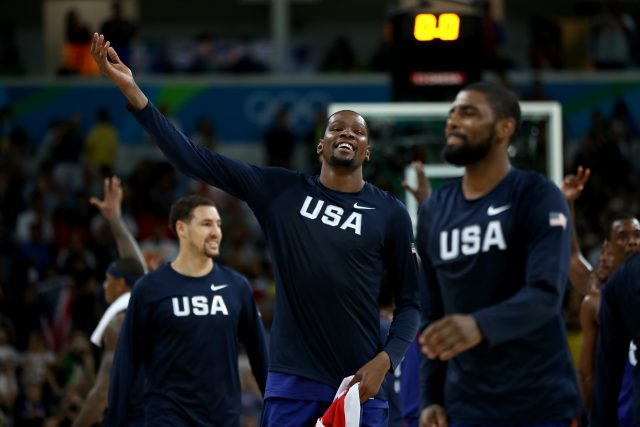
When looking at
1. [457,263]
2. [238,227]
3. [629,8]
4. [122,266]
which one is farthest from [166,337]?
[629,8]

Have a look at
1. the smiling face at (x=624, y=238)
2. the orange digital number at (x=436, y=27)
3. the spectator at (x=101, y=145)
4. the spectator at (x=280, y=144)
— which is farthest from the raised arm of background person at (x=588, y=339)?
the spectator at (x=101, y=145)

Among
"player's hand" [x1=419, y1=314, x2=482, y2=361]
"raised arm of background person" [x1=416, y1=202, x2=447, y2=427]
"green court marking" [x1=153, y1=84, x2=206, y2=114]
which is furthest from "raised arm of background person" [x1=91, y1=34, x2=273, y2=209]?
"green court marking" [x1=153, y1=84, x2=206, y2=114]

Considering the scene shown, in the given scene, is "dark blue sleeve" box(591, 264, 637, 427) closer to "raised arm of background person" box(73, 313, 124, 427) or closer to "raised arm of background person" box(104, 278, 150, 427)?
"raised arm of background person" box(104, 278, 150, 427)

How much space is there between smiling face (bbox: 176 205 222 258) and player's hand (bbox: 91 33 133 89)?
2.10m

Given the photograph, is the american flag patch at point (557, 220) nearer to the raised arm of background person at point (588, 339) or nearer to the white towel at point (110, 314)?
the raised arm of background person at point (588, 339)

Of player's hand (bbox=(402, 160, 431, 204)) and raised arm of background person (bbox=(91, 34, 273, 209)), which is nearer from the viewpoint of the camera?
raised arm of background person (bbox=(91, 34, 273, 209))

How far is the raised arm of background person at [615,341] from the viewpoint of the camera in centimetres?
670

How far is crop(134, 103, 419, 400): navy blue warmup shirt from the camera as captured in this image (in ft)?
21.9

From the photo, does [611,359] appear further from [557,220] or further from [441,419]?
[557,220]

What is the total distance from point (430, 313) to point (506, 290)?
457 millimetres

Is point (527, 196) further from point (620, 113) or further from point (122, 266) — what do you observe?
→ point (620, 113)

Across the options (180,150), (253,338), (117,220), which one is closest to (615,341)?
(180,150)

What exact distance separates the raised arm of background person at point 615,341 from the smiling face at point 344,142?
1.47m

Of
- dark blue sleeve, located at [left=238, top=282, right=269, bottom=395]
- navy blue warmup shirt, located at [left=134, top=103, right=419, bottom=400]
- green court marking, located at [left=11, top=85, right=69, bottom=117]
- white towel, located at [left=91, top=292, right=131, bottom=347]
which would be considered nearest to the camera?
navy blue warmup shirt, located at [left=134, top=103, right=419, bottom=400]
